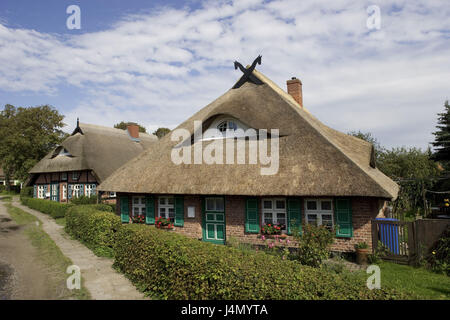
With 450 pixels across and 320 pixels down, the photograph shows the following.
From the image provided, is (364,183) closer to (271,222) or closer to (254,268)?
(271,222)

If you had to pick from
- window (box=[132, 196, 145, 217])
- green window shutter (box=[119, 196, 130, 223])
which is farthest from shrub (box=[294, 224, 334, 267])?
green window shutter (box=[119, 196, 130, 223])

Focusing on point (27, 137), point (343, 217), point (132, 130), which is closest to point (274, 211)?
point (343, 217)

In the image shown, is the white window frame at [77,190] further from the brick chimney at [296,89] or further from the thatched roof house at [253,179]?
the brick chimney at [296,89]

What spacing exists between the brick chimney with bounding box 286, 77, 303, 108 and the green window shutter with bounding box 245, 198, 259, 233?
385 inches

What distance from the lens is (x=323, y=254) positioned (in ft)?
22.9

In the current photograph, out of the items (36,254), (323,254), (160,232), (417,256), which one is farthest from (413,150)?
(36,254)

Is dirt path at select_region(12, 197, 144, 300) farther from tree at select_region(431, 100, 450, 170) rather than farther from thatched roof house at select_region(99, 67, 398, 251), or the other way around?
tree at select_region(431, 100, 450, 170)

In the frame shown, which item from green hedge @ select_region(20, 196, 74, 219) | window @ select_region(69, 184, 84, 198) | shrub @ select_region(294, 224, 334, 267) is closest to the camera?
shrub @ select_region(294, 224, 334, 267)

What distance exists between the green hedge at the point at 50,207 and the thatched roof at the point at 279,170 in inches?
302

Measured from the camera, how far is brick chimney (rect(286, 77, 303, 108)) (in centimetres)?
1822

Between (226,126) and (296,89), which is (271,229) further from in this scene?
(296,89)

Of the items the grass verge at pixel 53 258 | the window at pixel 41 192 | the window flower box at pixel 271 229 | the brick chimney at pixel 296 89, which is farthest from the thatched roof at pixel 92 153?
the window flower box at pixel 271 229

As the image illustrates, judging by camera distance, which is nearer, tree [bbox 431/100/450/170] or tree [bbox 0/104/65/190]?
tree [bbox 431/100/450/170]
